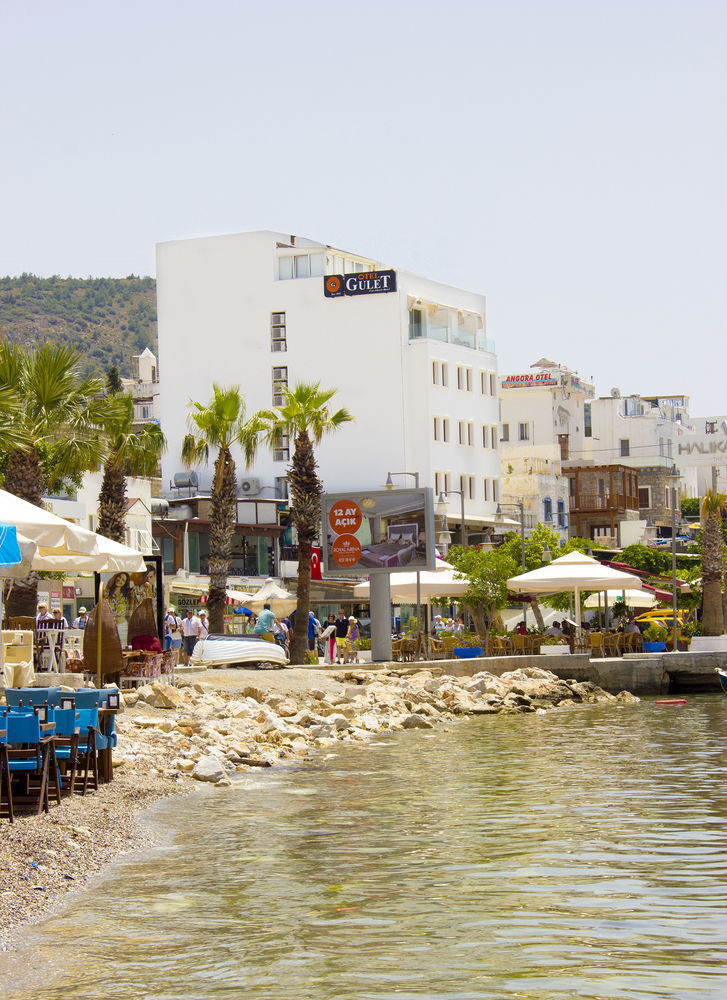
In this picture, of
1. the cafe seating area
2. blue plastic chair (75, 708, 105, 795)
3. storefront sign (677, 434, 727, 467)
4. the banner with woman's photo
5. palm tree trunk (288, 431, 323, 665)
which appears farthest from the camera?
storefront sign (677, 434, 727, 467)

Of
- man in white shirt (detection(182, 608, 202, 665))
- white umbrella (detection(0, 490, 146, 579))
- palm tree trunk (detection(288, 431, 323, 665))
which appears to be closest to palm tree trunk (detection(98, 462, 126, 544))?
man in white shirt (detection(182, 608, 202, 665))

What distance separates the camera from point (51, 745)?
43.4 feet

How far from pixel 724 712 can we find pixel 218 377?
49.0 metres

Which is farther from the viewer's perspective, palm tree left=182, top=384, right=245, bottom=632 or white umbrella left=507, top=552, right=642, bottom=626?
palm tree left=182, top=384, right=245, bottom=632

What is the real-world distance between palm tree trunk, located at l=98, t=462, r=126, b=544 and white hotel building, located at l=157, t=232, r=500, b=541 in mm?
37699

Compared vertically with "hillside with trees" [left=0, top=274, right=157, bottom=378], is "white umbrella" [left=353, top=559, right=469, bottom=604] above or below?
below

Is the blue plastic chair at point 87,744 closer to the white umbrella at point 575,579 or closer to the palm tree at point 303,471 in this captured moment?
the palm tree at point 303,471

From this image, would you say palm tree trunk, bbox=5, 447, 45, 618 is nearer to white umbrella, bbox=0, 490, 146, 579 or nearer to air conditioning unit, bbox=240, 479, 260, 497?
white umbrella, bbox=0, 490, 146, 579

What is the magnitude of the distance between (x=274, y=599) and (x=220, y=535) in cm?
757

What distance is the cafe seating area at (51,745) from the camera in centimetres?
1280

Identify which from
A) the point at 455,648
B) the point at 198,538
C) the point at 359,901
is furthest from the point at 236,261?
the point at 359,901

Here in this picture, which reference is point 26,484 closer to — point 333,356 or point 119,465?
point 119,465

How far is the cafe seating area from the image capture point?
12797 millimetres

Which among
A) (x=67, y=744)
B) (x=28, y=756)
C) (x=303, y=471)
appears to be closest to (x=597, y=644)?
(x=303, y=471)
